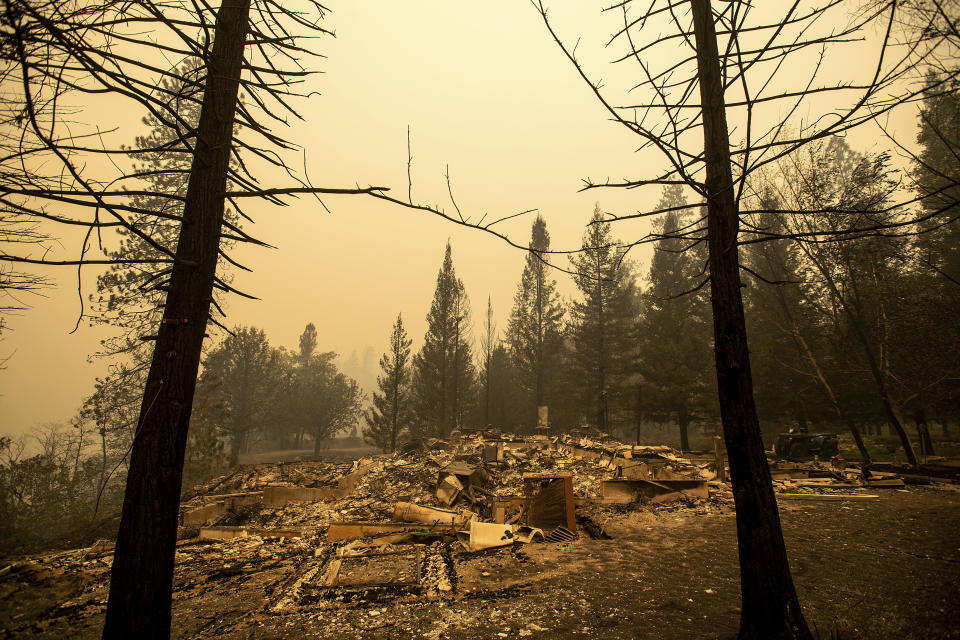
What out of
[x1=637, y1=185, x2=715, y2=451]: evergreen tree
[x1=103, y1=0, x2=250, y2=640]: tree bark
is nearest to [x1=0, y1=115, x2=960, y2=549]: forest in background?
[x1=637, y1=185, x2=715, y2=451]: evergreen tree

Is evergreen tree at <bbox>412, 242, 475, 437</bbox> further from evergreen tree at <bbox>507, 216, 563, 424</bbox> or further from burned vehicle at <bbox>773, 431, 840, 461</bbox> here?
burned vehicle at <bbox>773, 431, 840, 461</bbox>

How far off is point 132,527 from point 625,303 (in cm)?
2908

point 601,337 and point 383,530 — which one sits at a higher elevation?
point 601,337

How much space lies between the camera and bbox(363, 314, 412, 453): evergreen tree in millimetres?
27750

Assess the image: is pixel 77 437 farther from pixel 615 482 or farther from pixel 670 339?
pixel 670 339

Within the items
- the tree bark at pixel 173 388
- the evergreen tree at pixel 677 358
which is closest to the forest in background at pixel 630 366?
the evergreen tree at pixel 677 358

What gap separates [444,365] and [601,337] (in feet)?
37.0

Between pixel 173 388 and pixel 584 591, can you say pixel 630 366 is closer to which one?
pixel 584 591

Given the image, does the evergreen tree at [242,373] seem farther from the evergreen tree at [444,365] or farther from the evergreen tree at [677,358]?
the evergreen tree at [677,358]

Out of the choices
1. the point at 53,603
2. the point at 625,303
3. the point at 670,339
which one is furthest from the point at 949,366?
the point at 53,603

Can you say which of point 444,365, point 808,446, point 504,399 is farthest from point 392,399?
point 808,446

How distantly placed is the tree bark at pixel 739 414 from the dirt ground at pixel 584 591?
0.86 meters

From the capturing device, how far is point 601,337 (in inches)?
1084

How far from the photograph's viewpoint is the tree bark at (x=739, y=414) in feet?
9.36
